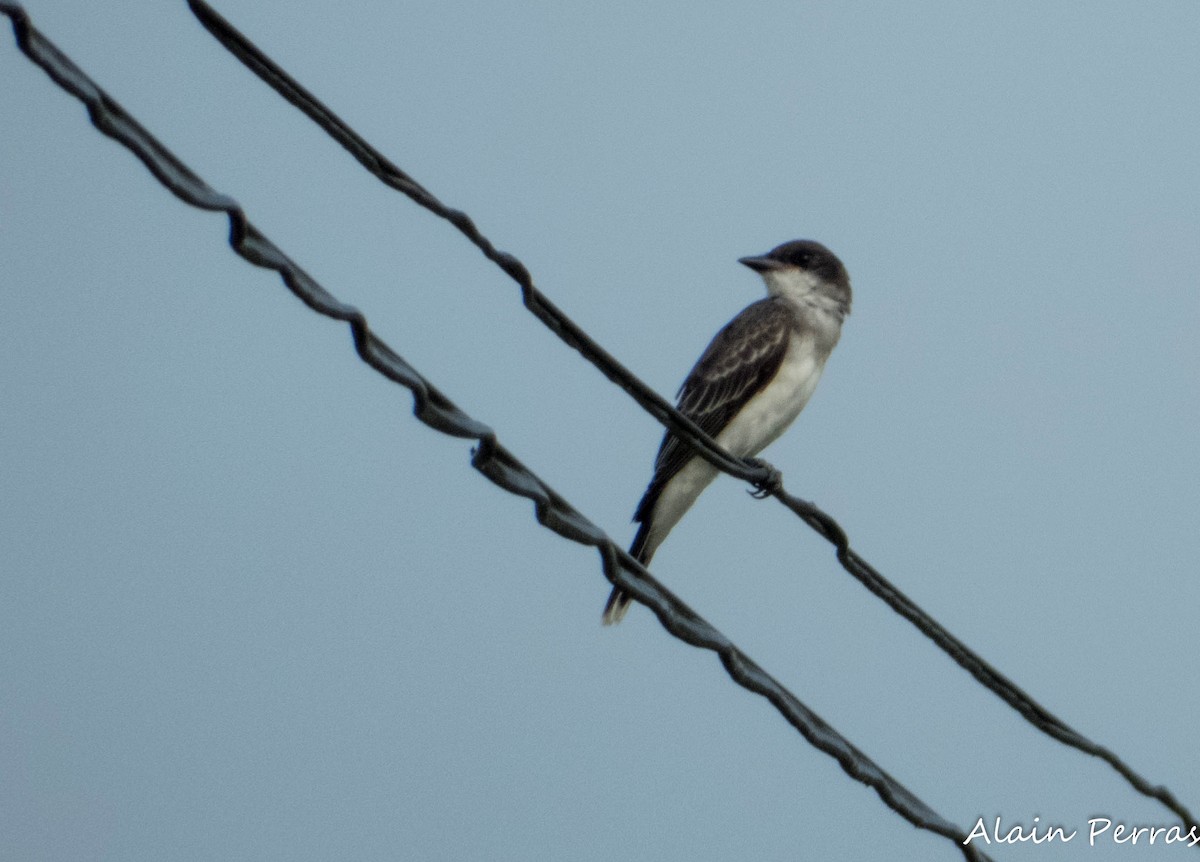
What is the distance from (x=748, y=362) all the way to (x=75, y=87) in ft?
25.7

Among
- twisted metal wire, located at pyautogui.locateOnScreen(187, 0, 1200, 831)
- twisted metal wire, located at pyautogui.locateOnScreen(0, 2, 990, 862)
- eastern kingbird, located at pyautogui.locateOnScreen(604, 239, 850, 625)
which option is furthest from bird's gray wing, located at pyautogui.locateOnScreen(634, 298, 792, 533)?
twisted metal wire, located at pyautogui.locateOnScreen(0, 2, 990, 862)

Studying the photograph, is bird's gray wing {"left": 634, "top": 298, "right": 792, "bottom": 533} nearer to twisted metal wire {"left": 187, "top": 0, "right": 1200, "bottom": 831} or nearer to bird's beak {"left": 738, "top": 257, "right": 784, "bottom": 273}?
bird's beak {"left": 738, "top": 257, "right": 784, "bottom": 273}

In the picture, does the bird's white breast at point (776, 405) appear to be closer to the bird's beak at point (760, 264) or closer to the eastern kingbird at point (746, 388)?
the eastern kingbird at point (746, 388)

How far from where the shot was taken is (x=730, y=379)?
11.2 meters

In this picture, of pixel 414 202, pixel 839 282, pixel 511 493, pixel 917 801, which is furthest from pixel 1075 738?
pixel 839 282

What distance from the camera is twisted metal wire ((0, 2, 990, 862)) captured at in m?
3.63

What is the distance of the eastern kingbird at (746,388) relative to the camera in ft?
36.4

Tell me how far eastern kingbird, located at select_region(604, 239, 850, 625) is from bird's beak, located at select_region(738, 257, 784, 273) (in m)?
0.18

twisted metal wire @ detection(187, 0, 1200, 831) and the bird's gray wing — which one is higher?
the bird's gray wing

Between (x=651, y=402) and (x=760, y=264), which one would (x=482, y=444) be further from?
(x=760, y=264)

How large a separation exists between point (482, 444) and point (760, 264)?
7963mm

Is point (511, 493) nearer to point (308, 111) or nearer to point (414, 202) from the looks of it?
point (414, 202)

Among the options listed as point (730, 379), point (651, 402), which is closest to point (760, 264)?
point (730, 379)

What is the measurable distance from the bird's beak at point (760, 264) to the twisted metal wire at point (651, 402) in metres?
5.70
